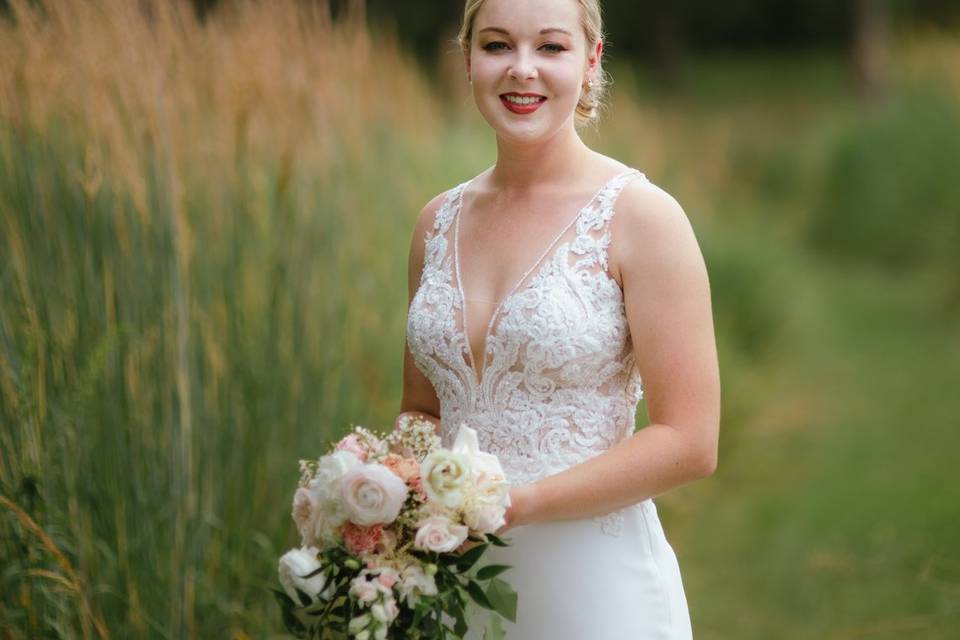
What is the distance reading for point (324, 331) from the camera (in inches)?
184

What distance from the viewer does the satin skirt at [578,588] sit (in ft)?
8.66

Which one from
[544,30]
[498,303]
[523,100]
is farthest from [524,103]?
[498,303]

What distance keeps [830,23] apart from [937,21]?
11.8ft

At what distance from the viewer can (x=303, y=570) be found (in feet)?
7.59

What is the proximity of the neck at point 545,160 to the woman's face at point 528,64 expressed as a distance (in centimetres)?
9

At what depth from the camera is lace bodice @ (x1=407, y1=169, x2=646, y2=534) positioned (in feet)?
8.48

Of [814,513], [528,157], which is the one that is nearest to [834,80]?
[814,513]

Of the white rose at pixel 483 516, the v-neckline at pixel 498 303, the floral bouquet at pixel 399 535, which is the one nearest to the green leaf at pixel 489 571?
the floral bouquet at pixel 399 535

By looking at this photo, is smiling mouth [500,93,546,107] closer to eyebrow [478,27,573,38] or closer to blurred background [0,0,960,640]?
eyebrow [478,27,573,38]

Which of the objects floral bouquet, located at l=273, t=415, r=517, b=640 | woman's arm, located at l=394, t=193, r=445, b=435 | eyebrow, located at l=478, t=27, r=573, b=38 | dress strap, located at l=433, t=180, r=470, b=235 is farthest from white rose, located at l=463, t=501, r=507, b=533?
eyebrow, located at l=478, t=27, r=573, b=38

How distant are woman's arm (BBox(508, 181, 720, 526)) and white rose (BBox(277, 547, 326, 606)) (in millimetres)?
390

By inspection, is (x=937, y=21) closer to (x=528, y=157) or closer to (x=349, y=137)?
(x=349, y=137)

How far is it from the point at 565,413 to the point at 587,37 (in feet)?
2.52

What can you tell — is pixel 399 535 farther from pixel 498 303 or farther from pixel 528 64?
pixel 528 64
